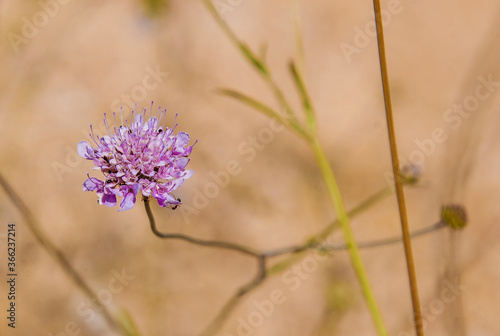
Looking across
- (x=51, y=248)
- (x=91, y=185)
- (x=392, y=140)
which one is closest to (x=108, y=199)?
(x=91, y=185)

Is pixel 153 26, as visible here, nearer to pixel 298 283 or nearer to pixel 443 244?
pixel 298 283

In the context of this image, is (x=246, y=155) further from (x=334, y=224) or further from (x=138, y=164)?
(x=138, y=164)

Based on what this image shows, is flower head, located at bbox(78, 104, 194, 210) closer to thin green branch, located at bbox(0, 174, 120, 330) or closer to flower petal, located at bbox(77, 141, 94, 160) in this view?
flower petal, located at bbox(77, 141, 94, 160)

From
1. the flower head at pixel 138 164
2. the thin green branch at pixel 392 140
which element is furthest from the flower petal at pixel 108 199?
the thin green branch at pixel 392 140

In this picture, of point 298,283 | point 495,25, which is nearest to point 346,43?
point 495,25

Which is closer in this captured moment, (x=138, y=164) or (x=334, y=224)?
(x=138, y=164)

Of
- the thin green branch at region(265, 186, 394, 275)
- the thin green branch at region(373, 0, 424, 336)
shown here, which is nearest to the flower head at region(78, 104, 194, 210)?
the thin green branch at region(373, 0, 424, 336)
